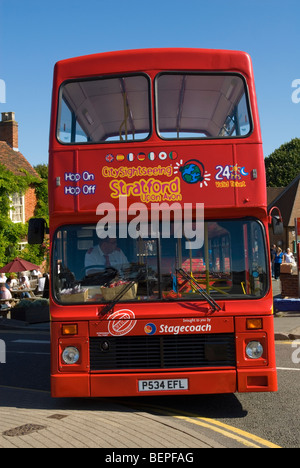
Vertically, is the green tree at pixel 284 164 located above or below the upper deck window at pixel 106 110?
above

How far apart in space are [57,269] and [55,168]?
118 cm

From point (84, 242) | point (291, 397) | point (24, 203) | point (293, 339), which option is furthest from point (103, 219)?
point (24, 203)

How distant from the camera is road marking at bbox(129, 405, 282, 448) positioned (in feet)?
19.5

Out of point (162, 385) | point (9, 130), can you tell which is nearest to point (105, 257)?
point (162, 385)

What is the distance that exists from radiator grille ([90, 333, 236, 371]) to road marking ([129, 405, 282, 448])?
0.63 metres

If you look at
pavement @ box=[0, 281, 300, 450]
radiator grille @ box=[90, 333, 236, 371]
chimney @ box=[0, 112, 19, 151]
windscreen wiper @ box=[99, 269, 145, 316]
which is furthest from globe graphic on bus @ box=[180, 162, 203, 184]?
chimney @ box=[0, 112, 19, 151]

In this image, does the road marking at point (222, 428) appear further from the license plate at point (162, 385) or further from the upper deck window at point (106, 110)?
the upper deck window at point (106, 110)

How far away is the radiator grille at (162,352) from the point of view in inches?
272

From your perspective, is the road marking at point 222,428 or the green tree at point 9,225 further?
the green tree at point 9,225

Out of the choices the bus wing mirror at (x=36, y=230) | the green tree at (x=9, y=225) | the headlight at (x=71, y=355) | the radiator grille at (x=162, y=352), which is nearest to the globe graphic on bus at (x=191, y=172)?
the radiator grille at (x=162, y=352)

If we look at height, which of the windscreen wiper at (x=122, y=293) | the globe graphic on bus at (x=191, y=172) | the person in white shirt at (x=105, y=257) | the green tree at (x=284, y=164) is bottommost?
the windscreen wiper at (x=122, y=293)

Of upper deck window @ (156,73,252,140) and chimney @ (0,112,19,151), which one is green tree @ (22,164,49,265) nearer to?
chimney @ (0,112,19,151)

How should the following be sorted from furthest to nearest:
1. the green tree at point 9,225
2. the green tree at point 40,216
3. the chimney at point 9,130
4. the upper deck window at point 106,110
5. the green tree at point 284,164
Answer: the green tree at point 284,164
the chimney at point 9,130
the green tree at point 40,216
the green tree at point 9,225
the upper deck window at point 106,110

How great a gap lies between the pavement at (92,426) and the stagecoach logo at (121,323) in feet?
3.11
